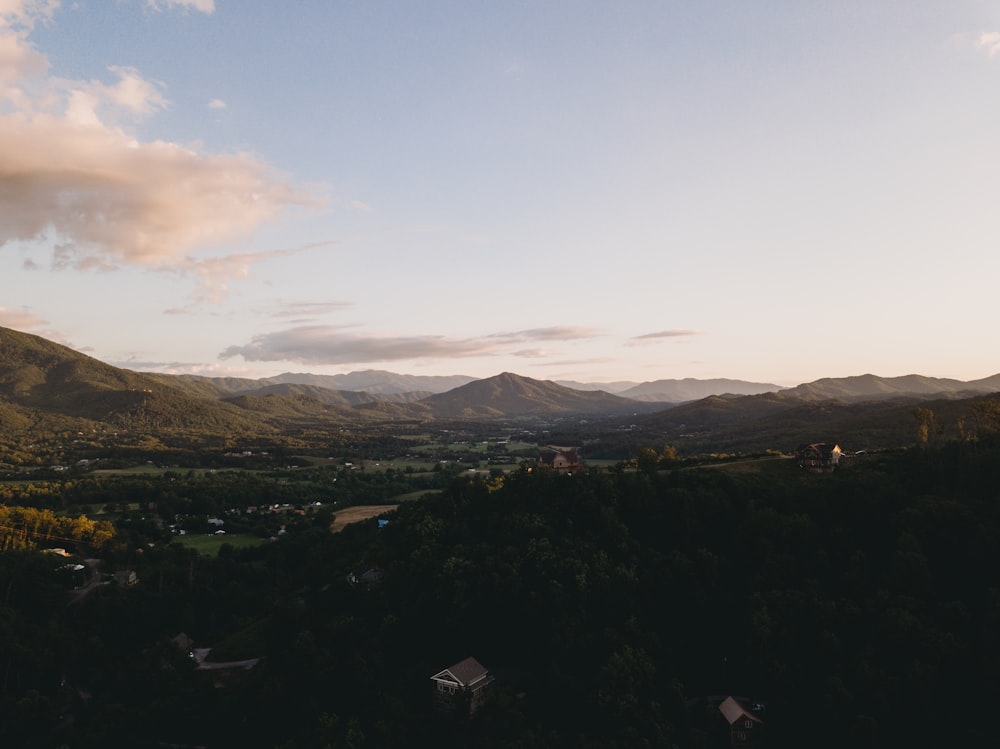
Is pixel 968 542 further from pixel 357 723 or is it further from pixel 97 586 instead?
pixel 97 586

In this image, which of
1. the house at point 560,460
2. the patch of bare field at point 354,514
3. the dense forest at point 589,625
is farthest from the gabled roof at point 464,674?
the patch of bare field at point 354,514

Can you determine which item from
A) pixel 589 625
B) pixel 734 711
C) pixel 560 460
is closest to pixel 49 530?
pixel 560 460

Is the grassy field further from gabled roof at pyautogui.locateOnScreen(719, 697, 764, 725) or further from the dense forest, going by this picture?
gabled roof at pyautogui.locateOnScreen(719, 697, 764, 725)

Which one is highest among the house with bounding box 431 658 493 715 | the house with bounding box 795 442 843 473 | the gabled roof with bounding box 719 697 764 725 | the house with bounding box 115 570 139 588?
the house with bounding box 795 442 843 473

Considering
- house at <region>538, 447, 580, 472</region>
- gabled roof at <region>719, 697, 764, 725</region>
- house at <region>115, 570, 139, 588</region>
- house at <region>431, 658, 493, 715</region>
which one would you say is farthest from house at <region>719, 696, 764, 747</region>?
house at <region>115, 570, 139, 588</region>

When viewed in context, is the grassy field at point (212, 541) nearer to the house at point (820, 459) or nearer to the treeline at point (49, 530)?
the treeline at point (49, 530)
